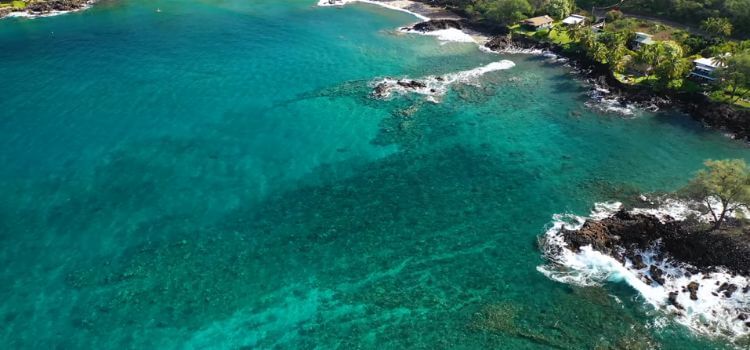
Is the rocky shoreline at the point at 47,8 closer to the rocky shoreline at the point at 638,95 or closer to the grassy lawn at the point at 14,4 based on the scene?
the grassy lawn at the point at 14,4

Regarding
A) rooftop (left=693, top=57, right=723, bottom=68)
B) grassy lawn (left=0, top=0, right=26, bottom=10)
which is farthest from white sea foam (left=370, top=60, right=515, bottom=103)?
grassy lawn (left=0, top=0, right=26, bottom=10)

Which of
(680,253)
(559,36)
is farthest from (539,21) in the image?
(680,253)

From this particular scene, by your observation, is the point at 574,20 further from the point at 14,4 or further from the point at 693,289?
the point at 14,4

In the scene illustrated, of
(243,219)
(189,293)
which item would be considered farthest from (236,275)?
(243,219)

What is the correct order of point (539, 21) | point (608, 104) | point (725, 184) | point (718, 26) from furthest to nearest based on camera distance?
point (539, 21), point (718, 26), point (608, 104), point (725, 184)

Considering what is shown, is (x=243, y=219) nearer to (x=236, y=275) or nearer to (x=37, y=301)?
(x=236, y=275)

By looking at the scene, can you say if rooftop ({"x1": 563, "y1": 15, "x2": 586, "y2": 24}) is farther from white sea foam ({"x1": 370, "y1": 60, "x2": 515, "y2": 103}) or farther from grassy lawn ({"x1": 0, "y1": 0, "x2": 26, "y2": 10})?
grassy lawn ({"x1": 0, "y1": 0, "x2": 26, "y2": 10})
